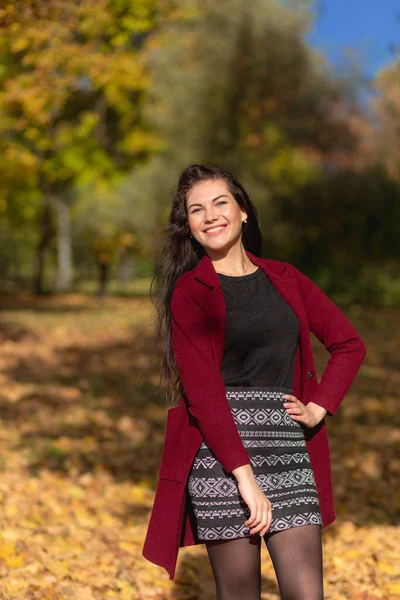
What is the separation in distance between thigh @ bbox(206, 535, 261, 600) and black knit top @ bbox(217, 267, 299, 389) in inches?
21.0

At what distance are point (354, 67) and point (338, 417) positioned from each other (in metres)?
15.4

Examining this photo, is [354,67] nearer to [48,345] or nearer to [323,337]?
[48,345]

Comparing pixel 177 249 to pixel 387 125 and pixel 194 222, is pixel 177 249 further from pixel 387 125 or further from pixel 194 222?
pixel 387 125

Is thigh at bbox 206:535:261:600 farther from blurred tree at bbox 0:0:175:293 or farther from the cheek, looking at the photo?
blurred tree at bbox 0:0:175:293

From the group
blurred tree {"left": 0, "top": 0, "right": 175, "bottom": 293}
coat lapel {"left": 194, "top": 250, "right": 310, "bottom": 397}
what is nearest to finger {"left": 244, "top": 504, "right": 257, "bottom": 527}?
coat lapel {"left": 194, "top": 250, "right": 310, "bottom": 397}

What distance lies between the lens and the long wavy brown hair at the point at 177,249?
2678 millimetres

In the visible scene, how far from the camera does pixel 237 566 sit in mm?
2432

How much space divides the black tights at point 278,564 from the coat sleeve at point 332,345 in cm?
46

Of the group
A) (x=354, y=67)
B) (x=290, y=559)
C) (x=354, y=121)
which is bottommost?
(x=290, y=559)

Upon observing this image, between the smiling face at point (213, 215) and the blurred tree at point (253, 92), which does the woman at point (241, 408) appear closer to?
the smiling face at point (213, 215)

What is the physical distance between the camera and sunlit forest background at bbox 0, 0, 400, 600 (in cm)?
464

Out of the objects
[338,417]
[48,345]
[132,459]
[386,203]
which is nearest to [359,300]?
[386,203]

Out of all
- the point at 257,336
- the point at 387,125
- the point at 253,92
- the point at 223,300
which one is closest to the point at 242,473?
the point at 257,336

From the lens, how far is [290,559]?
7.74 ft
